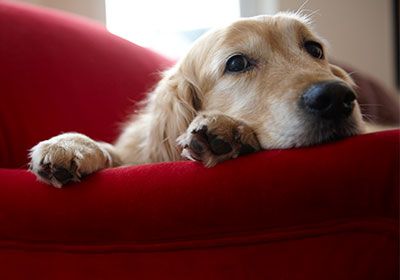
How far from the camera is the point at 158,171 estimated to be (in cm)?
108

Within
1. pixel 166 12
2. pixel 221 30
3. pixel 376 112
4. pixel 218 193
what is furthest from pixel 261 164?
pixel 166 12

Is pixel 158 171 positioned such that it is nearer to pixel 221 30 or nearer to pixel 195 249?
pixel 195 249

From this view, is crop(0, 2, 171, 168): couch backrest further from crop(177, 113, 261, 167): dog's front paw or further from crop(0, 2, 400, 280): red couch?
crop(177, 113, 261, 167): dog's front paw

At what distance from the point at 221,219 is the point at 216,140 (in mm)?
219

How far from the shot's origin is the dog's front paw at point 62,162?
3.76ft

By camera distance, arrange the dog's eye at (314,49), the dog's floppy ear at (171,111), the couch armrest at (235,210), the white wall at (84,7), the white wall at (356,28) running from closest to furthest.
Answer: the couch armrest at (235,210), the dog's floppy ear at (171,111), the dog's eye at (314,49), the white wall at (84,7), the white wall at (356,28)

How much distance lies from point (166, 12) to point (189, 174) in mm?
3102

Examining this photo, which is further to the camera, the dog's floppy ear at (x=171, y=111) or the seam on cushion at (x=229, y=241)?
the dog's floppy ear at (x=171, y=111)

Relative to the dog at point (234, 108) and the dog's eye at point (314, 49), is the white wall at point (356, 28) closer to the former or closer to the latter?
the dog's eye at point (314, 49)

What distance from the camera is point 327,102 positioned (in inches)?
49.8

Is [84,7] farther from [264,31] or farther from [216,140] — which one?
[216,140]

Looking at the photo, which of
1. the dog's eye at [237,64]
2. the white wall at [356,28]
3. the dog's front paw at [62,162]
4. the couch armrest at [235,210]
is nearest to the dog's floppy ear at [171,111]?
the dog's eye at [237,64]

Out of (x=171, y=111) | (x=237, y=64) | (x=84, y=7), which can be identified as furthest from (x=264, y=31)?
(x=84, y=7)

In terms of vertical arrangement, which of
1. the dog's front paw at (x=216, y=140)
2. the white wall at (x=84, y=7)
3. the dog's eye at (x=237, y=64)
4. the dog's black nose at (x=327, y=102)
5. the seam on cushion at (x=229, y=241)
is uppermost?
the white wall at (x=84, y=7)
